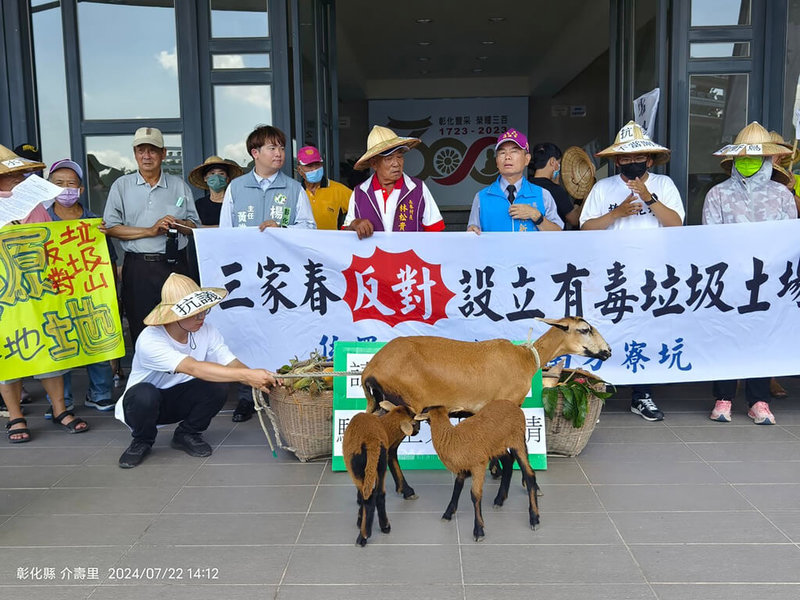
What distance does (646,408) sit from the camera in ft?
14.2

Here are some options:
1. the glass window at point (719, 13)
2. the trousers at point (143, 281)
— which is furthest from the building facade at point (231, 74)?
the trousers at point (143, 281)

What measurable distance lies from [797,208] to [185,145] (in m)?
3.96

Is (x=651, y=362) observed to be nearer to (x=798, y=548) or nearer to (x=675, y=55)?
(x=798, y=548)

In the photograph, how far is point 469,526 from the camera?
113 inches

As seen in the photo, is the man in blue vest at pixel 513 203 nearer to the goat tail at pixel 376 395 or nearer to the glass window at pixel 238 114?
the goat tail at pixel 376 395

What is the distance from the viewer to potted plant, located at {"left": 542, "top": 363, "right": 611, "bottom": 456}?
11.6 feet

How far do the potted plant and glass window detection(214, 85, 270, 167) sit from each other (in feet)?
9.46

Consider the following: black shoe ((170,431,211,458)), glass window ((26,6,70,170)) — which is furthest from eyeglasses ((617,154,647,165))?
glass window ((26,6,70,170))

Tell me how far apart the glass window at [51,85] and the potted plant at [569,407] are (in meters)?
3.96

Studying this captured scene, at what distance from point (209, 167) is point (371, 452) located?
10.3 ft

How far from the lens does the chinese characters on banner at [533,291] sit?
13.7ft

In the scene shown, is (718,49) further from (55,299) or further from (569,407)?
(55,299)

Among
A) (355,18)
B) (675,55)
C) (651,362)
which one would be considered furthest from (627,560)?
(355,18)

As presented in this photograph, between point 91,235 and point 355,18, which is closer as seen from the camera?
point 91,235
